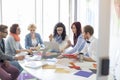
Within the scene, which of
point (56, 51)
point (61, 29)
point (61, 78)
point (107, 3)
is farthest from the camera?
point (61, 29)

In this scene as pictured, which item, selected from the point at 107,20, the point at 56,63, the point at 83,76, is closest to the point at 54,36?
the point at 56,63

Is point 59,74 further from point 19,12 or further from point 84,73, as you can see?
point 19,12

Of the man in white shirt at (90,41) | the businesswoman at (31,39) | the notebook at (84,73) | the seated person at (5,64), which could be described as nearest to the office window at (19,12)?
the businesswoman at (31,39)

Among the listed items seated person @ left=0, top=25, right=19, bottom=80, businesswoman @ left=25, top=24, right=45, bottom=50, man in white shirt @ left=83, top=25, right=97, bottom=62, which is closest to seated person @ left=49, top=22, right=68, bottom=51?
businesswoman @ left=25, top=24, right=45, bottom=50

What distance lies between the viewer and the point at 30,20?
235 inches

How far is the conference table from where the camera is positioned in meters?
2.35

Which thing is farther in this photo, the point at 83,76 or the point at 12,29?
the point at 12,29

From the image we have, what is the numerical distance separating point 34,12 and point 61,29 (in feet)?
5.97

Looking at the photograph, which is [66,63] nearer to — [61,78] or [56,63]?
[56,63]

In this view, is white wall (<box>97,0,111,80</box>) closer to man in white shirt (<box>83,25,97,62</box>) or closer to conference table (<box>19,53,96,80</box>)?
conference table (<box>19,53,96,80</box>)

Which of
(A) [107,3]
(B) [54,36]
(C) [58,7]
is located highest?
(C) [58,7]

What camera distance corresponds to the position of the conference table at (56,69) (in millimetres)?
2348

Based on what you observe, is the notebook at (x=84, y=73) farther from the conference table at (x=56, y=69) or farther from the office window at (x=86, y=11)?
the office window at (x=86, y=11)

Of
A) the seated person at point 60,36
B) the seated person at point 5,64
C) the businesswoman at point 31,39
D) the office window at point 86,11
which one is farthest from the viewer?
the office window at point 86,11
